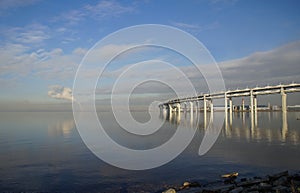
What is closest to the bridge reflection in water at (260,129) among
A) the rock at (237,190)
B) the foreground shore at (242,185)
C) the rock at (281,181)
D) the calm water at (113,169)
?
the calm water at (113,169)

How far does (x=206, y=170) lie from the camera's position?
22.3 metres

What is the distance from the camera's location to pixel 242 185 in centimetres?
1650

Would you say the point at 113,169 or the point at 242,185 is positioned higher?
the point at 242,185

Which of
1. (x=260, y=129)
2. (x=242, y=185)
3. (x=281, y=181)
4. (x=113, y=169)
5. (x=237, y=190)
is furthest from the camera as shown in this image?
(x=260, y=129)

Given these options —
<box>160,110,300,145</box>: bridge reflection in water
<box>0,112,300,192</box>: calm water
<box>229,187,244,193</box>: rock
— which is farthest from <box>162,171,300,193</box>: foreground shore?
<box>160,110,300,145</box>: bridge reflection in water

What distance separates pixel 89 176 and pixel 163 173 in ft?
18.6

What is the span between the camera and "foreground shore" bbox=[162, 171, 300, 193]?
14672 mm

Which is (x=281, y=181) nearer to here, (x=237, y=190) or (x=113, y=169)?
(x=237, y=190)

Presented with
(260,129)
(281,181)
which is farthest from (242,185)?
(260,129)

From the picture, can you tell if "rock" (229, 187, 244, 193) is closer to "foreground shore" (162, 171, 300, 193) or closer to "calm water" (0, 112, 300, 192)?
"foreground shore" (162, 171, 300, 193)

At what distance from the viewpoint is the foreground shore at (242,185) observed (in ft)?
48.1

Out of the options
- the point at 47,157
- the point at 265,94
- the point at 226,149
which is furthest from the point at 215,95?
the point at 47,157

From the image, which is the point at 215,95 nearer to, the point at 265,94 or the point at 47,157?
the point at 265,94

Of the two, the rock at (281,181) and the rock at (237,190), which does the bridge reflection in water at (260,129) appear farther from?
the rock at (237,190)
